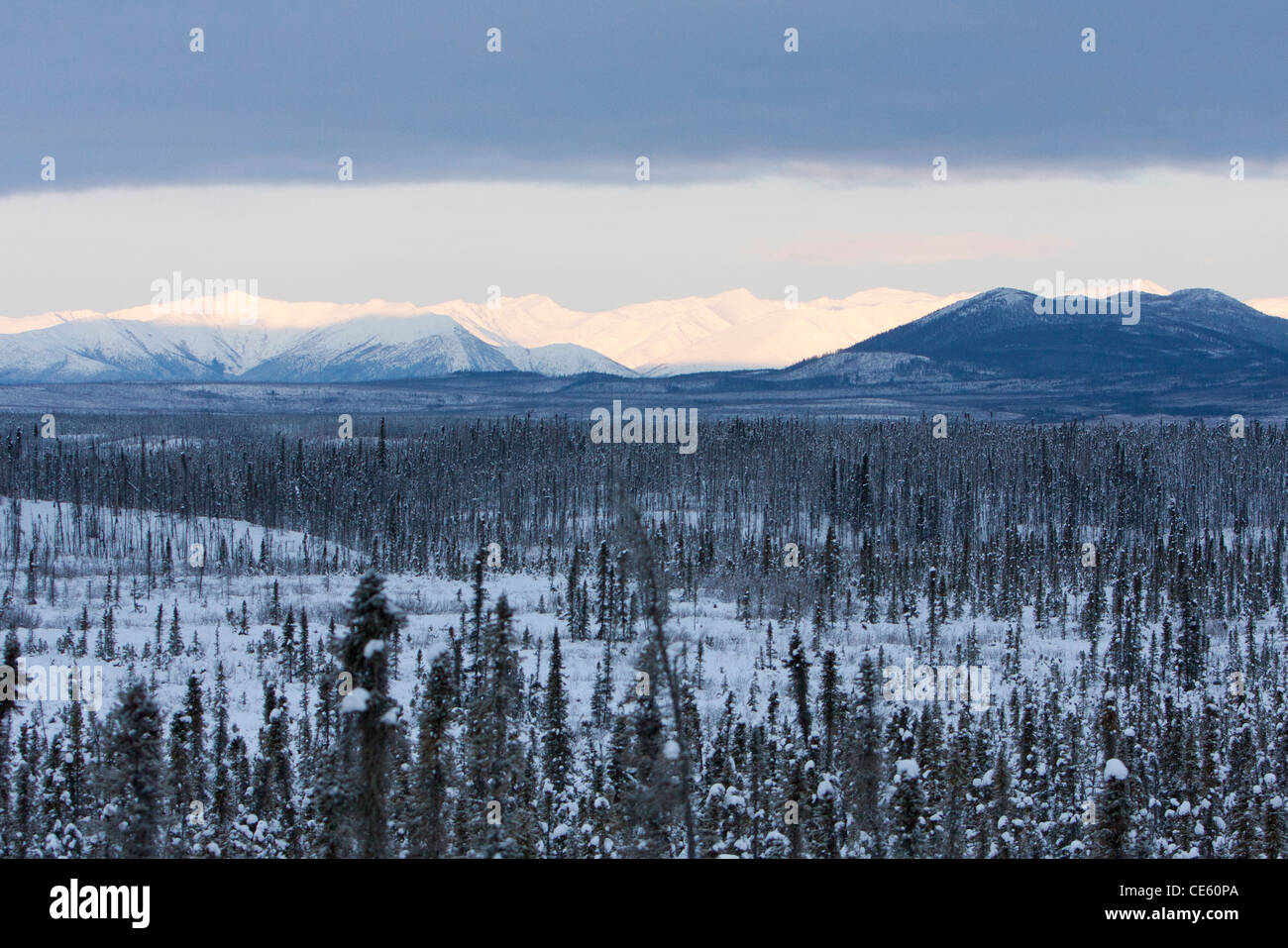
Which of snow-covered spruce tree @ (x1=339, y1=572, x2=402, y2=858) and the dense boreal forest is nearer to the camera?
snow-covered spruce tree @ (x1=339, y1=572, x2=402, y2=858)

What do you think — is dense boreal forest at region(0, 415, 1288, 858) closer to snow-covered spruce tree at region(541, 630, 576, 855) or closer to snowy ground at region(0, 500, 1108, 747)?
snow-covered spruce tree at region(541, 630, 576, 855)

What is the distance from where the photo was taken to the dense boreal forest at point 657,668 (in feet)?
99.3

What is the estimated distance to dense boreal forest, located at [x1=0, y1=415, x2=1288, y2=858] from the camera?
30.3m

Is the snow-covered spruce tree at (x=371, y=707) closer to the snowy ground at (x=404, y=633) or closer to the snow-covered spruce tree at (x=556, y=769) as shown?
the snow-covered spruce tree at (x=556, y=769)

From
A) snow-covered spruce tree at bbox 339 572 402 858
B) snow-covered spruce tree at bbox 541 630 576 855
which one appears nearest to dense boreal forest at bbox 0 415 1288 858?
snow-covered spruce tree at bbox 339 572 402 858

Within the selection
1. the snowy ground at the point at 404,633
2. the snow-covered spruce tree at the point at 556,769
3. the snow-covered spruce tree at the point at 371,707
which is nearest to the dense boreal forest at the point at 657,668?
the snow-covered spruce tree at the point at 371,707

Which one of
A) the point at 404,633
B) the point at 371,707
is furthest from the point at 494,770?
the point at 404,633

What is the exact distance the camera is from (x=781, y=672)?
70.0m

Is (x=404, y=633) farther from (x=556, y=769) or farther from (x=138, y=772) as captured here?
(x=138, y=772)

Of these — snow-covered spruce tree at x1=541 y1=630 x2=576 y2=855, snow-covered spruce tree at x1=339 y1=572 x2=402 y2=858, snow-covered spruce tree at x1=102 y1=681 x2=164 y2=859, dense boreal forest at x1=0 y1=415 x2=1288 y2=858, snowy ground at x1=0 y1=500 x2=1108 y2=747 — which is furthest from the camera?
snowy ground at x1=0 y1=500 x2=1108 y2=747

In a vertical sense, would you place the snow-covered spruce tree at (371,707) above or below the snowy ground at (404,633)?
above

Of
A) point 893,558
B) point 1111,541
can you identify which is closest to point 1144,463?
point 1111,541
